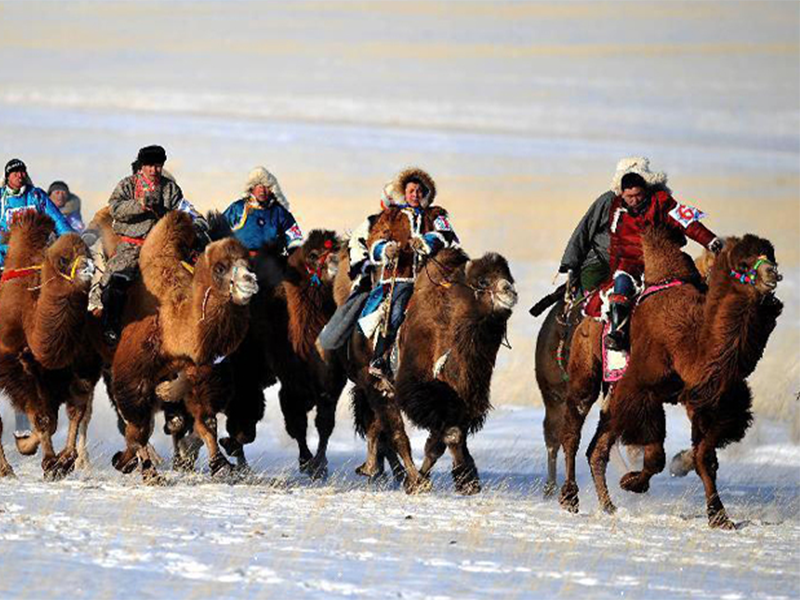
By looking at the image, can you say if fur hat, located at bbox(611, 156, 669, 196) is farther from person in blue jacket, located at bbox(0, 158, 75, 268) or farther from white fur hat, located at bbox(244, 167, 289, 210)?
person in blue jacket, located at bbox(0, 158, 75, 268)

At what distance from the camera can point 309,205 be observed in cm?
4131

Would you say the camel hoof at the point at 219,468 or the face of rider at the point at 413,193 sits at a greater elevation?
the face of rider at the point at 413,193

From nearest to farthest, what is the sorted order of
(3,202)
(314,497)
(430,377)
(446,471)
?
(314,497) < (430,377) < (3,202) < (446,471)

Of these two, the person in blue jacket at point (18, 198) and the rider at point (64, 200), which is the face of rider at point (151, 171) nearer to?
the person in blue jacket at point (18, 198)

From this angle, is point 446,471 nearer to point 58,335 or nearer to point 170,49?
point 58,335

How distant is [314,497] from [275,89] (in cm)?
6184

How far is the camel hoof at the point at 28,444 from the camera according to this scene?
52.4ft

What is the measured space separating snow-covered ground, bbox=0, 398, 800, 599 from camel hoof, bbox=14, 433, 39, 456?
21cm

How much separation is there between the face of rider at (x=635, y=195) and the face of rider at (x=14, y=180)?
18.0ft

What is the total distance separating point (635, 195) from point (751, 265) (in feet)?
5.49

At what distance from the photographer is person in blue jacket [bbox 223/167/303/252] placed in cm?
1744

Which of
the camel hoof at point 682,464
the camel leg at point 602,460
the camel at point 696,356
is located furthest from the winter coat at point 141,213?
the camel hoof at point 682,464

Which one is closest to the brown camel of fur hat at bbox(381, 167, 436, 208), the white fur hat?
fur hat at bbox(381, 167, 436, 208)

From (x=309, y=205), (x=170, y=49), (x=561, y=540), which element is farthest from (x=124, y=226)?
(x=170, y=49)
